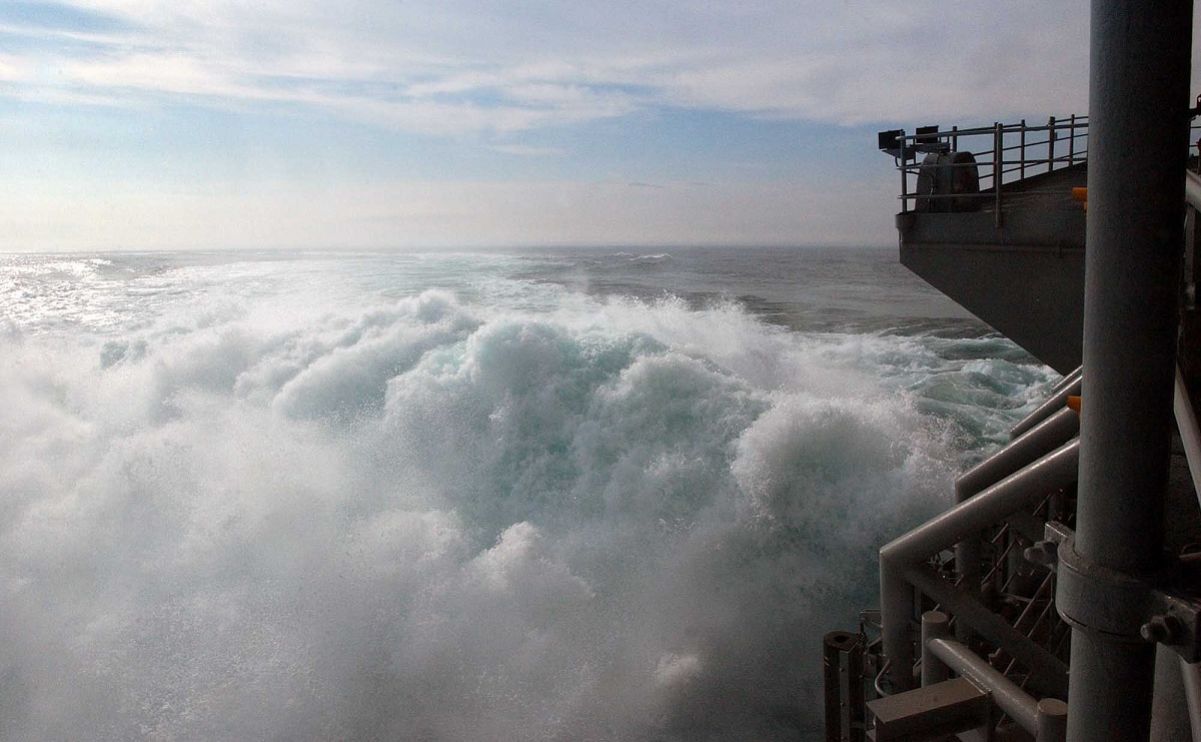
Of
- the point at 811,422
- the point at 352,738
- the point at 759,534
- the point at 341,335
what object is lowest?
the point at 352,738

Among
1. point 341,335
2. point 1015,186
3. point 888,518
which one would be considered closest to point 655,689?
point 888,518

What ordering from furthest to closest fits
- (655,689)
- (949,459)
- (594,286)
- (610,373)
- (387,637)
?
(594,286)
(610,373)
(949,459)
(387,637)
(655,689)

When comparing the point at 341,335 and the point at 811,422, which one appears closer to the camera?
the point at 811,422

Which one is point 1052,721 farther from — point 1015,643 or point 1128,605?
point 1128,605

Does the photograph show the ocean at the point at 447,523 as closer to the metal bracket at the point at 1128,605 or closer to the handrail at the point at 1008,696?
the handrail at the point at 1008,696

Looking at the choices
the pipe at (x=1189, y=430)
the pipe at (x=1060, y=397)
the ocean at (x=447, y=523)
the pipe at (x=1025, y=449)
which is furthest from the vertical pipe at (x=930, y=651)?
the ocean at (x=447, y=523)

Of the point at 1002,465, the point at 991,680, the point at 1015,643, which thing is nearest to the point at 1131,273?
the point at 991,680

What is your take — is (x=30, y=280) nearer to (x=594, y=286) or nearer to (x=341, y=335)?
(x=594, y=286)
